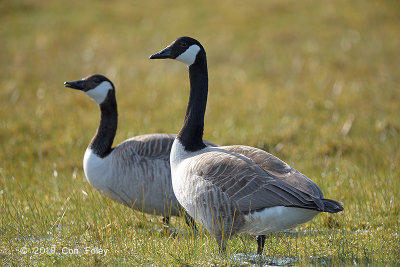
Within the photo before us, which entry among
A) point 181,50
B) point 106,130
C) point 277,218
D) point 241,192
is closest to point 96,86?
point 106,130

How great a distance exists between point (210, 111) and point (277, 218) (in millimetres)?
7417

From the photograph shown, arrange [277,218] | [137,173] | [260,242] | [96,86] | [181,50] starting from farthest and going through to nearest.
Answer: [96,86] → [137,173] → [181,50] → [260,242] → [277,218]

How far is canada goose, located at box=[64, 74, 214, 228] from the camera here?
639cm

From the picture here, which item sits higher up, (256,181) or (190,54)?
(190,54)

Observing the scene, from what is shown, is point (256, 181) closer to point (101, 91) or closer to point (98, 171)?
point (98, 171)

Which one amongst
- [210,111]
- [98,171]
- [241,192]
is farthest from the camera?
[210,111]

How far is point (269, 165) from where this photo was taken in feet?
17.3

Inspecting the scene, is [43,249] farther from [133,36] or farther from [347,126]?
[133,36]

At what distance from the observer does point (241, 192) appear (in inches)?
194

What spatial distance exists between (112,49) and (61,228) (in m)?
11.3

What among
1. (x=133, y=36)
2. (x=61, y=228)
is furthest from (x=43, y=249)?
(x=133, y=36)

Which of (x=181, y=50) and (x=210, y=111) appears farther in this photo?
(x=210, y=111)

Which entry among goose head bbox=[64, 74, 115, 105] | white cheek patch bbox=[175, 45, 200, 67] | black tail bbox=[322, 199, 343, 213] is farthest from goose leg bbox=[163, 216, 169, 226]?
A: black tail bbox=[322, 199, 343, 213]

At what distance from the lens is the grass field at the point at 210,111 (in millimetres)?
5430
